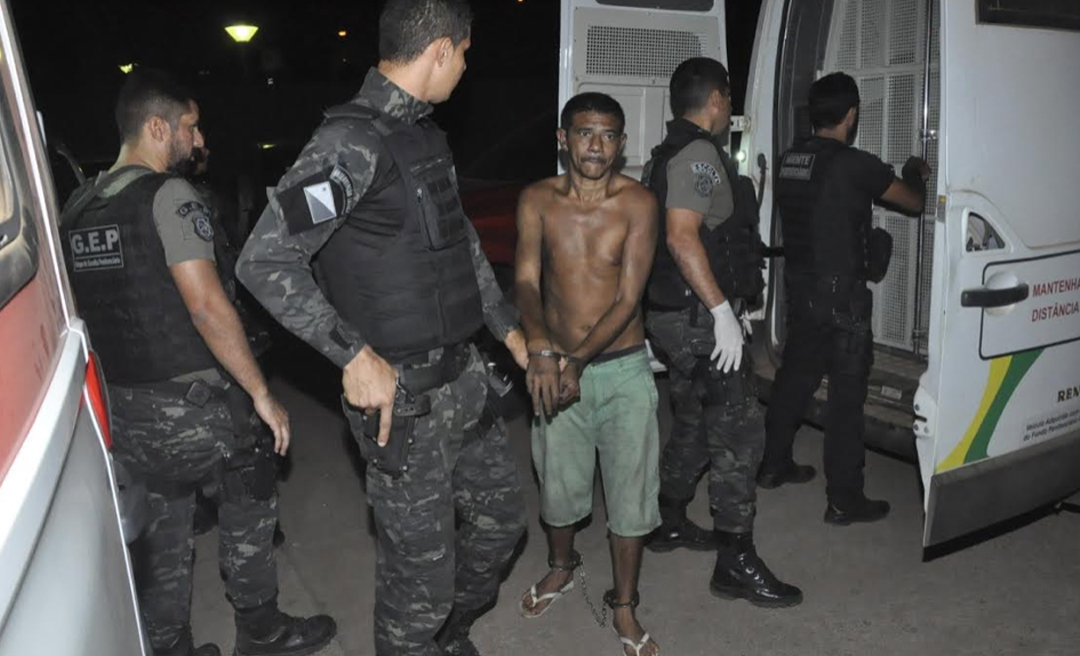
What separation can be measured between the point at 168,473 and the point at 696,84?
215 cm

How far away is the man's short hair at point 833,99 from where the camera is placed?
12.8ft

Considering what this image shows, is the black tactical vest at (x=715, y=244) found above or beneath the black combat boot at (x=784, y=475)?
above

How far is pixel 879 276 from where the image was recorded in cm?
398

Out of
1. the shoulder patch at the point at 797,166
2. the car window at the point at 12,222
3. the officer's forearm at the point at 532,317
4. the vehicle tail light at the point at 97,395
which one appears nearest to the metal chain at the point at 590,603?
the officer's forearm at the point at 532,317

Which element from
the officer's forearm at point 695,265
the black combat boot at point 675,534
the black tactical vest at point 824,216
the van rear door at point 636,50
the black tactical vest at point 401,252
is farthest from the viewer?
the van rear door at point 636,50

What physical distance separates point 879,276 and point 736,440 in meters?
1.03

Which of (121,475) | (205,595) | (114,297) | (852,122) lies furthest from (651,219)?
(205,595)

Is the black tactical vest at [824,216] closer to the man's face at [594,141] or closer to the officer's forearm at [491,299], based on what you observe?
the man's face at [594,141]

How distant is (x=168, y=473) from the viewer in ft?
9.87

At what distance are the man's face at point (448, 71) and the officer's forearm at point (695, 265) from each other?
103 cm

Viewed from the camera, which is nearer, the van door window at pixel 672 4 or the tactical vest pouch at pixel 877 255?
the tactical vest pouch at pixel 877 255

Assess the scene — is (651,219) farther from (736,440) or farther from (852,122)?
(852,122)

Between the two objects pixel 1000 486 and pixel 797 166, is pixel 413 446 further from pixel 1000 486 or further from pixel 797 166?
pixel 797 166

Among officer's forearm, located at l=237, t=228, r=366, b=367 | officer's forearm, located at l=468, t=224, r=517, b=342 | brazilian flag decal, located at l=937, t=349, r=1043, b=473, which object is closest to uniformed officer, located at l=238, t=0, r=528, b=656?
officer's forearm, located at l=237, t=228, r=366, b=367
